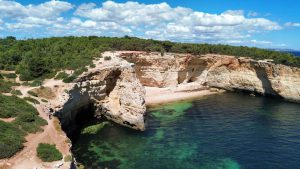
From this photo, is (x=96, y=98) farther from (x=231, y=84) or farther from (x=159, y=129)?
(x=231, y=84)

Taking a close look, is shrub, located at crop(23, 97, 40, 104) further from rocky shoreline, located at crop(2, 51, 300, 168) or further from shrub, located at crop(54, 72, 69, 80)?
shrub, located at crop(54, 72, 69, 80)

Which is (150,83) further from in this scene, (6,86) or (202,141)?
(6,86)

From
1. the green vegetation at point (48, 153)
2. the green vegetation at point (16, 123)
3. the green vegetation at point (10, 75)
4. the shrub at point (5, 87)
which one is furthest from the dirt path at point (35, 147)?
the green vegetation at point (10, 75)

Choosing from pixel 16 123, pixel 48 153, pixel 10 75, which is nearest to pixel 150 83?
pixel 10 75

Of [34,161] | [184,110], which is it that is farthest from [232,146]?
[34,161]

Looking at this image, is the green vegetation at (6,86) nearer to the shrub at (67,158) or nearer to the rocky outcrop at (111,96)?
the rocky outcrop at (111,96)
